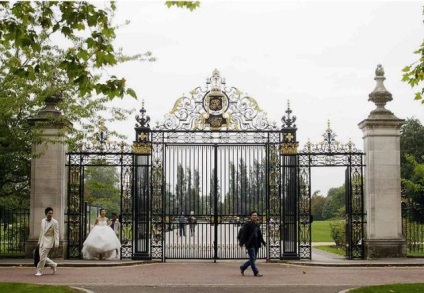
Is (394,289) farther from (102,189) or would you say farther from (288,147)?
(102,189)

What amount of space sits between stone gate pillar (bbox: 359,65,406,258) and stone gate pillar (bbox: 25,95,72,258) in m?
9.45

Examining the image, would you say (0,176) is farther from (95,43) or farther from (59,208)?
(95,43)

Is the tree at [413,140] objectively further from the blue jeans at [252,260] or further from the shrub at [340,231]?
the blue jeans at [252,260]

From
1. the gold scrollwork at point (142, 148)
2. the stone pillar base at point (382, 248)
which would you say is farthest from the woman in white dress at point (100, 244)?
the stone pillar base at point (382, 248)

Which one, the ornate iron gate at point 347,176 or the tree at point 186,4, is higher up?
the tree at point 186,4

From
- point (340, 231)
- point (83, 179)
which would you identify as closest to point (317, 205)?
point (340, 231)

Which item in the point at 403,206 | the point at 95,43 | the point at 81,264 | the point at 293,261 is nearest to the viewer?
the point at 95,43

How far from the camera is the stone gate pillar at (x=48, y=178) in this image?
66.3 feet

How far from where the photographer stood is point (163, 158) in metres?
21.0

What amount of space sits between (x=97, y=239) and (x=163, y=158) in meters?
3.22

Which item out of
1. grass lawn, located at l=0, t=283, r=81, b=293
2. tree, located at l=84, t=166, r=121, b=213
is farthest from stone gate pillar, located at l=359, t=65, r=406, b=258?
grass lawn, located at l=0, t=283, r=81, b=293

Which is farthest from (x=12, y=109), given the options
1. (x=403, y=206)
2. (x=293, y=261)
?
(x=403, y=206)

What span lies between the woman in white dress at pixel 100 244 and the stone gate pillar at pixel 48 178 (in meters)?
0.72

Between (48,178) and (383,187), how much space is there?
1032 centimetres
